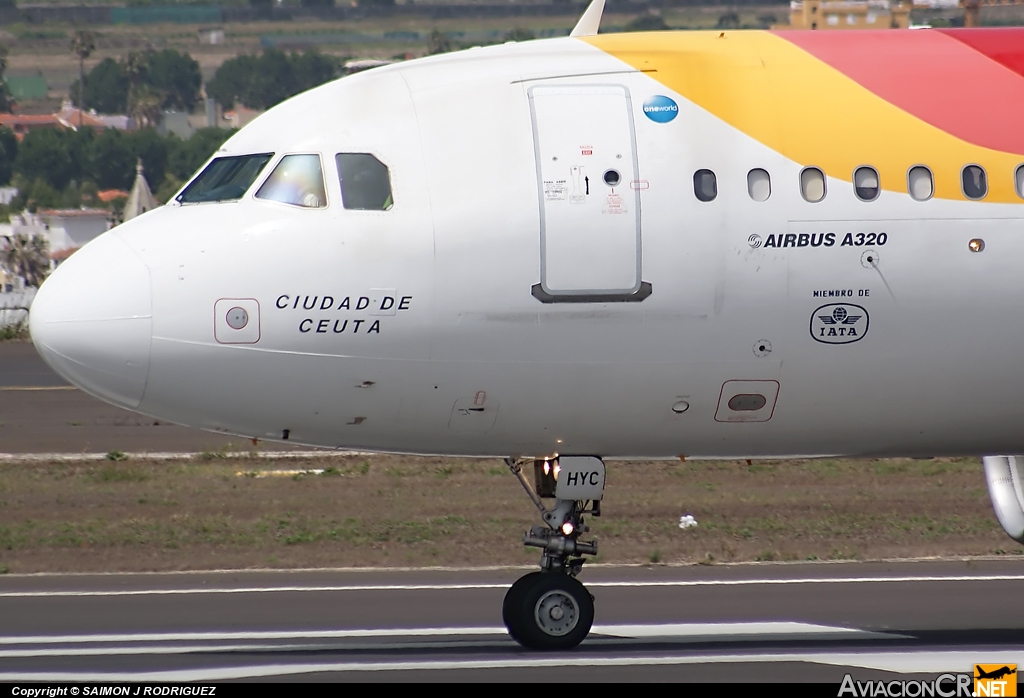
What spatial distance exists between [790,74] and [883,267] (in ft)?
6.14

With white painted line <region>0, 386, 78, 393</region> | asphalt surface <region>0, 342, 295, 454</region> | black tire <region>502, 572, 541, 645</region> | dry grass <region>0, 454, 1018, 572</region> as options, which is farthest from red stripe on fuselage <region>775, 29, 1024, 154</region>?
white painted line <region>0, 386, 78, 393</region>

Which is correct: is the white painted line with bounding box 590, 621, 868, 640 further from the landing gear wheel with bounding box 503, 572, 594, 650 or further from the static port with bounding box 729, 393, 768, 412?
the static port with bounding box 729, 393, 768, 412

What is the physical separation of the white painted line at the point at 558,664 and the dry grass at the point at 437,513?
244 inches

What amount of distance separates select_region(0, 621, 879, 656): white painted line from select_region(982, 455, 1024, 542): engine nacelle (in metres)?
1.73

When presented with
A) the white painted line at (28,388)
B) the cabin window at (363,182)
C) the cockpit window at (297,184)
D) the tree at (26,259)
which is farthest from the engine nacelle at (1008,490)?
the tree at (26,259)

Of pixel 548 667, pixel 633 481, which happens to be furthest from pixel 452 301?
pixel 633 481

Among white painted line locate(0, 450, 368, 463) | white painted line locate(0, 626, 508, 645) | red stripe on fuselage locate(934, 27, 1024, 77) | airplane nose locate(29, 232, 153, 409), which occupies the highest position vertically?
red stripe on fuselage locate(934, 27, 1024, 77)

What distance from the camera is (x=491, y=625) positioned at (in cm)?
1598

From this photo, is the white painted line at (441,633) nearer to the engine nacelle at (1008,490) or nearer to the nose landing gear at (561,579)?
the nose landing gear at (561,579)

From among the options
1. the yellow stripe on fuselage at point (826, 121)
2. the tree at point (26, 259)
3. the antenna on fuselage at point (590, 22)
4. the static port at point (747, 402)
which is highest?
the tree at point (26, 259)

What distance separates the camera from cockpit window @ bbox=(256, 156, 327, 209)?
12828 mm

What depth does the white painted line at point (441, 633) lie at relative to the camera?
50.2 ft

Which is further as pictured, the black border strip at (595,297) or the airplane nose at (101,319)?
the black border strip at (595,297)

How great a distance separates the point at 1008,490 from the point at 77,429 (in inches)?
924
